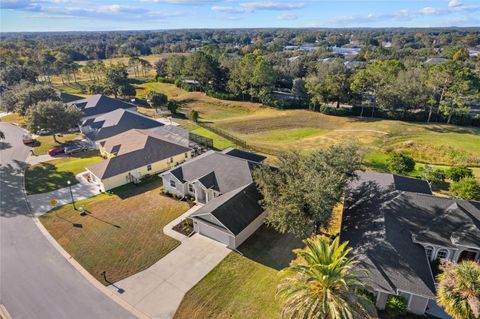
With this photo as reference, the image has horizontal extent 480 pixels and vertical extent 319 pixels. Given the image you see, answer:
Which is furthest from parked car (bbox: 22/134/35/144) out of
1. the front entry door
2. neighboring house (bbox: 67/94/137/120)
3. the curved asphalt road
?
the front entry door

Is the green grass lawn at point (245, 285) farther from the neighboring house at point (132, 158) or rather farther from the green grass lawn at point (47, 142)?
the green grass lawn at point (47, 142)

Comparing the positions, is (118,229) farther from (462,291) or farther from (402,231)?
(462,291)

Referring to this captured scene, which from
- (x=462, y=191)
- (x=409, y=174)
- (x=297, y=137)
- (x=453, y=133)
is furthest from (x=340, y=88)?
(x=462, y=191)

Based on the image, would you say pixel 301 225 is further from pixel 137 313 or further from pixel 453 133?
pixel 453 133

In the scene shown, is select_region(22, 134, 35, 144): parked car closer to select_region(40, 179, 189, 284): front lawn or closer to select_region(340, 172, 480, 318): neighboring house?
select_region(40, 179, 189, 284): front lawn

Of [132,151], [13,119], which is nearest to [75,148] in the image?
[132,151]

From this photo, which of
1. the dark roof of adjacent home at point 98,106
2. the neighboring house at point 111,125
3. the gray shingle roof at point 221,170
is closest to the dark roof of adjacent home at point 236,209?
the gray shingle roof at point 221,170

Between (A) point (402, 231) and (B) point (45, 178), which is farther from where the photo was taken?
(B) point (45, 178)
